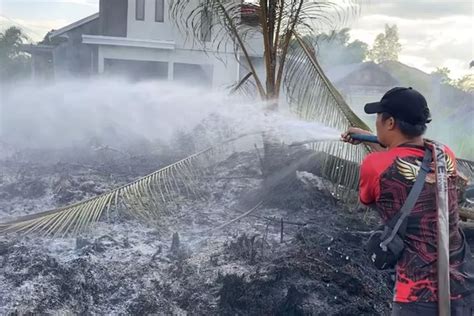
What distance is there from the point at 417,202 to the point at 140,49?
16687mm

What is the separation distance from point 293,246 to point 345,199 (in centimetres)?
147

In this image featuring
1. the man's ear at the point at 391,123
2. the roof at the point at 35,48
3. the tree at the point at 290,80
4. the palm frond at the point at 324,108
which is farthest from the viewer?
the roof at the point at 35,48

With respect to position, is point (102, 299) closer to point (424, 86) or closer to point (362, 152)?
point (362, 152)

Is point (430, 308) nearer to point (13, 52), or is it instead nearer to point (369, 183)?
point (369, 183)

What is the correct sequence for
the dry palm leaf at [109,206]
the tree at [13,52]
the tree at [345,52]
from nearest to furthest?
the dry palm leaf at [109,206], the tree at [13,52], the tree at [345,52]

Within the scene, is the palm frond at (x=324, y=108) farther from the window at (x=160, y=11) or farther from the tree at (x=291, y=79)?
the window at (x=160, y=11)

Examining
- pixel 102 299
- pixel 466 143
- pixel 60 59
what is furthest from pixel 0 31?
pixel 102 299

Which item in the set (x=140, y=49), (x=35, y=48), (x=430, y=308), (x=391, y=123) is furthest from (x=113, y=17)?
(x=430, y=308)

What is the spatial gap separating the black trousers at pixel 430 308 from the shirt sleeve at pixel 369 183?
600mm

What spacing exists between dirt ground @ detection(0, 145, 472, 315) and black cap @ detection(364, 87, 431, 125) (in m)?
2.45

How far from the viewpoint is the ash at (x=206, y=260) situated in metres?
4.57

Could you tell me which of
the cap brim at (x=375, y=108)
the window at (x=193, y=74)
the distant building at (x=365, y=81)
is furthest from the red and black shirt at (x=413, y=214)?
the distant building at (x=365, y=81)

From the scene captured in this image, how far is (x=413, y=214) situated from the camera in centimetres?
263

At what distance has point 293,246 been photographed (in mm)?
5656
